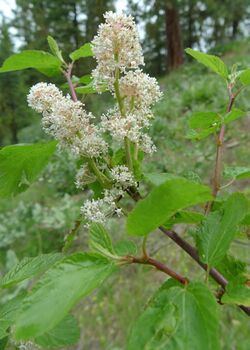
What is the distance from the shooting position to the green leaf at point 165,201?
437mm

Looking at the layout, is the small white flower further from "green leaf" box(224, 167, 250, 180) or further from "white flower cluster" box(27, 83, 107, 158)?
"green leaf" box(224, 167, 250, 180)

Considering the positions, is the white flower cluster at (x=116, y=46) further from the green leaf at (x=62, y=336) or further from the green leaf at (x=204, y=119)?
the green leaf at (x=62, y=336)

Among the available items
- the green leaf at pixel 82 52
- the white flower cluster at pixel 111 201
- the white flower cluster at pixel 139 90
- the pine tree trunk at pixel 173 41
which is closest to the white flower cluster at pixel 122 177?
the white flower cluster at pixel 111 201

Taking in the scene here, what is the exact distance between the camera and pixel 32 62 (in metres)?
0.75

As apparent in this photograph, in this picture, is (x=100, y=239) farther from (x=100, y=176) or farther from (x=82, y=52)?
(x=82, y=52)

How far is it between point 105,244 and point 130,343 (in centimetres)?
14

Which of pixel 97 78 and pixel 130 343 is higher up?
pixel 97 78

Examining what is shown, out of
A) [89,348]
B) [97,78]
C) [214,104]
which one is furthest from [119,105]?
[214,104]

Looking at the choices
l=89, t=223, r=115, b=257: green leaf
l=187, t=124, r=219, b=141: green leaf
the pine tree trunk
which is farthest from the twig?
the pine tree trunk

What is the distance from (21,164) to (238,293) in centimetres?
41

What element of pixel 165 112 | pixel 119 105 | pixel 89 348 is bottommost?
pixel 89 348

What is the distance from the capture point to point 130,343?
0.45 m

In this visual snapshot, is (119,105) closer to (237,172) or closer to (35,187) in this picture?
(237,172)

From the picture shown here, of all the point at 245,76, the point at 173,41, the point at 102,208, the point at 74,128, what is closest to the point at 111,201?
the point at 102,208
